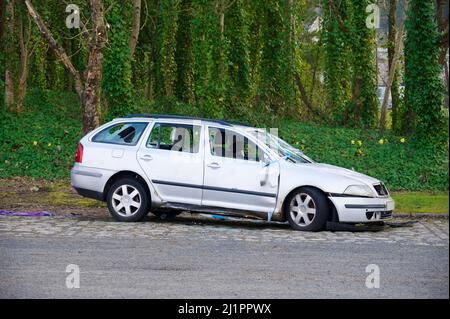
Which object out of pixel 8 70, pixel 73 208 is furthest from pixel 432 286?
pixel 8 70

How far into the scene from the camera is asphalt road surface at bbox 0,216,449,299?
7.05 meters

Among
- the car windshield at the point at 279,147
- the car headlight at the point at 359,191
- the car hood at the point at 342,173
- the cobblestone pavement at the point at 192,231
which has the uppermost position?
the car windshield at the point at 279,147

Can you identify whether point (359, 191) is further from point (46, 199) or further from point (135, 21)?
point (135, 21)

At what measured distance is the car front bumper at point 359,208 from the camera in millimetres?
13453

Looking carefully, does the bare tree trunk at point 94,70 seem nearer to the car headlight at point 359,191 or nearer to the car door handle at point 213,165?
the car door handle at point 213,165

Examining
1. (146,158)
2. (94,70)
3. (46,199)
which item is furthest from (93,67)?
(146,158)

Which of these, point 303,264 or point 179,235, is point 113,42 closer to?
point 179,235

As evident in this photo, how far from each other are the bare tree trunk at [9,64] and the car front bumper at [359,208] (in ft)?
62.8

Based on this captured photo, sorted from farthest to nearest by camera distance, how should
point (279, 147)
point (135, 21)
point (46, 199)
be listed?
point (135, 21)
point (46, 199)
point (279, 147)

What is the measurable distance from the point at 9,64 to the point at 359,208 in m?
19.8

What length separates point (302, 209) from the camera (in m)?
13.7

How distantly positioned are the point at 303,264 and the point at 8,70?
23201 millimetres

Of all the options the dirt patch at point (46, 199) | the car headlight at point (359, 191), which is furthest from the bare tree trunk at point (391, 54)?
the car headlight at point (359, 191)
